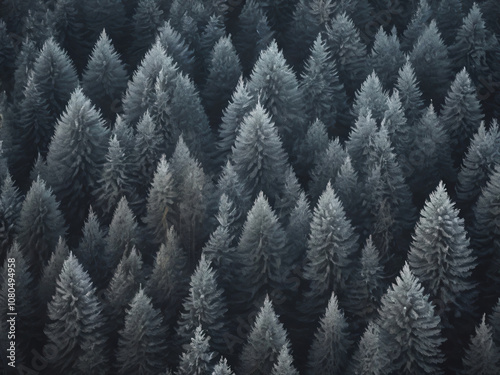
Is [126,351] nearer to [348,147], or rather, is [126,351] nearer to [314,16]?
[348,147]

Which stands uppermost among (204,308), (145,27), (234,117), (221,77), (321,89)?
(145,27)

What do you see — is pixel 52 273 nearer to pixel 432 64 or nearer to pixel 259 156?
pixel 259 156

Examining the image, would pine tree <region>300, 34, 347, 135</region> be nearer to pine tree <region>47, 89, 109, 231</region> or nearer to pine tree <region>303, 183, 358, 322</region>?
pine tree <region>303, 183, 358, 322</region>

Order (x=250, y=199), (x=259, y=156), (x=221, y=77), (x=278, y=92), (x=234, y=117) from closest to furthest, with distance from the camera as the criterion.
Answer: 1. (x=250, y=199)
2. (x=259, y=156)
3. (x=234, y=117)
4. (x=278, y=92)
5. (x=221, y=77)

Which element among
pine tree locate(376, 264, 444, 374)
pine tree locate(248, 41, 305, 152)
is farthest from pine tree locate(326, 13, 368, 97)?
pine tree locate(376, 264, 444, 374)

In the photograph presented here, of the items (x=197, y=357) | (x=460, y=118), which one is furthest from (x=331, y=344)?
(x=460, y=118)

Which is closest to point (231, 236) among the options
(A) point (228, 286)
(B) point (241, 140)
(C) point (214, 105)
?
(A) point (228, 286)

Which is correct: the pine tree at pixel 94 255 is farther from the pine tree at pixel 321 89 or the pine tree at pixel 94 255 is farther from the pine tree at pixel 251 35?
the pine tree at pixel 251 35
